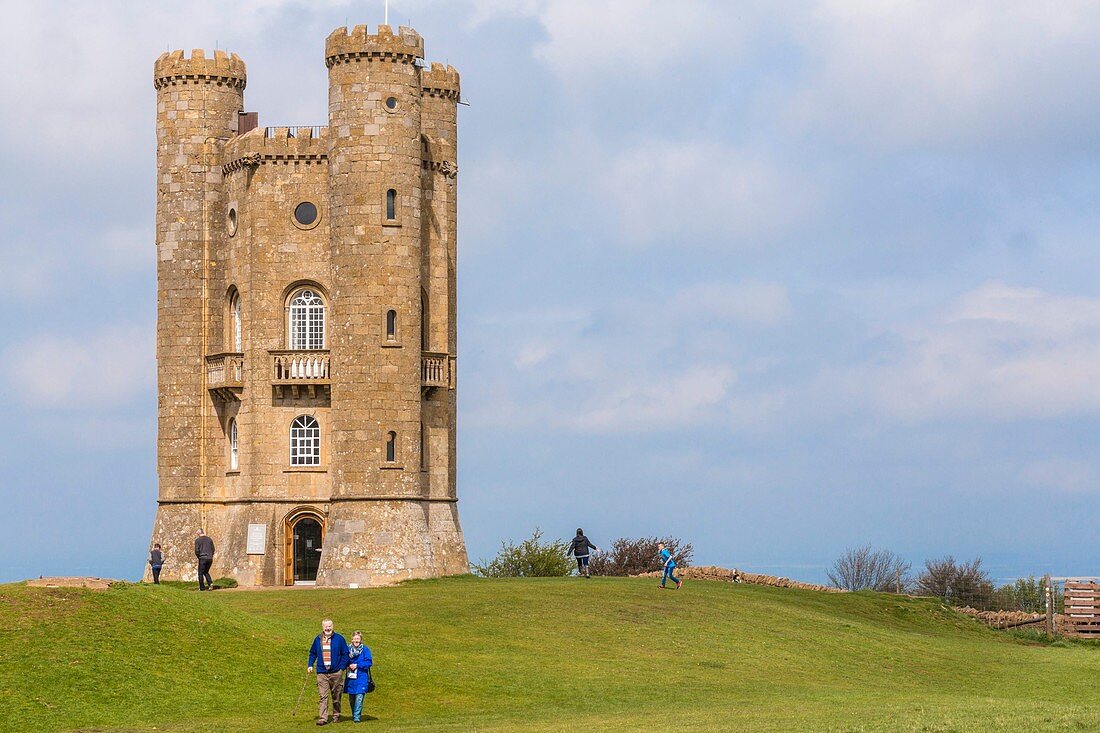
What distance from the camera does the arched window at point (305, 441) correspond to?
2402 inches

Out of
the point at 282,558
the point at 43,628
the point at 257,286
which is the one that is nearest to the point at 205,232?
the point at 257,286

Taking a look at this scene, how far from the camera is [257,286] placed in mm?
60906

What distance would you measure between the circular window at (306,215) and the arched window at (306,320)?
2.36 meters

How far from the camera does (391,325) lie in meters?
58.8

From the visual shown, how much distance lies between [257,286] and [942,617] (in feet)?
89.6

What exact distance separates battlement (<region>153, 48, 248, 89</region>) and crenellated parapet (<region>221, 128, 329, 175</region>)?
12.4 feet

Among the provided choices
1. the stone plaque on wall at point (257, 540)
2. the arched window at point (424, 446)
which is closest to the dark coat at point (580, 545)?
the arched window at point (424, 446)

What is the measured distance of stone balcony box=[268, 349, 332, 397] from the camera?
60156mm

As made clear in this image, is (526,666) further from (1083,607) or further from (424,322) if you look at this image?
(1083,607)

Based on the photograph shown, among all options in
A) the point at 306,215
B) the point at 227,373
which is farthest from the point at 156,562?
the point at 306,215

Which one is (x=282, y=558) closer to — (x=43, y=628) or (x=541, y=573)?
(x=541, y=573)

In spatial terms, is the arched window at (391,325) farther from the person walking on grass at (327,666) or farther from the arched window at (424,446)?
the person walking on grass at (327,666)

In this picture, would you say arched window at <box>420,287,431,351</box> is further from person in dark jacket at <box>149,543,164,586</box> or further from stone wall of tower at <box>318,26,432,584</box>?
person in dark jacket at <box>149,543,164,586</box>

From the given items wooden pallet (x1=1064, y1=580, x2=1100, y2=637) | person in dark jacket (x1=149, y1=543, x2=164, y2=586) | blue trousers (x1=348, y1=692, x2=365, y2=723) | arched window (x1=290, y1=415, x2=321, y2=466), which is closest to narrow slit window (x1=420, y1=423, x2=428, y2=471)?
arched window (x1=290, y1=415, x2=321, y2=466)
